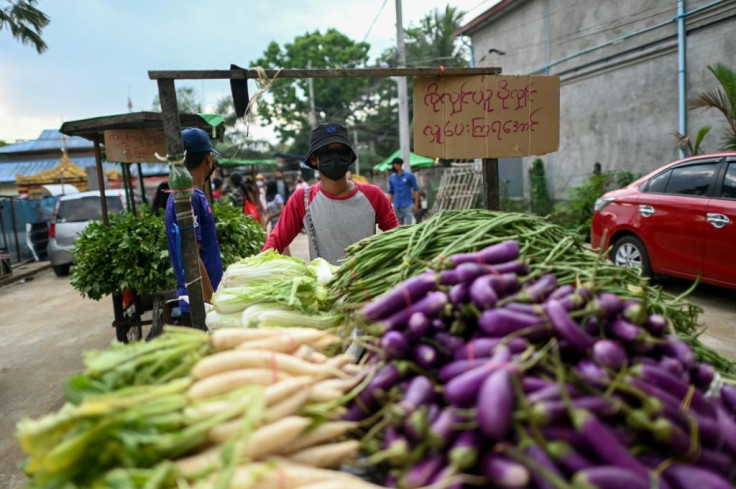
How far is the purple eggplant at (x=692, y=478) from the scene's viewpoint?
1121 millimetres

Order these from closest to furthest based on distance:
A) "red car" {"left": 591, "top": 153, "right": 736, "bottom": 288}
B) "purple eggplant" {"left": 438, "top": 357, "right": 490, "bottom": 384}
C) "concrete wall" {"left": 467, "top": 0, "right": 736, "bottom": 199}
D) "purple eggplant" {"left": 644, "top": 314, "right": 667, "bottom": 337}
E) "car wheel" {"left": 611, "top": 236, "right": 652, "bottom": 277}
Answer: "purple eggplant" {"left": 438, "top": 357, "right": 490, "bottom": 384}
"purple eggplant" {"left": 644, "top": 314, "right": 667, "bottom": 337}
"red car" {"left": 591, "top": 153, "right": 736, "bottom": 288}
"car wheel" {"left": 611, "top": 236, "right": 652, "bottom": 277}
"concrete wall" {"left": 467, "top": 0, "right": 736, "bottom": 199}

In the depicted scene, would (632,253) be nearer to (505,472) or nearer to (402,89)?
(505,472)

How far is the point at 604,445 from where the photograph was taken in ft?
3.72

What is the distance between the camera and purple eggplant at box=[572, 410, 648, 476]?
1.13 metres

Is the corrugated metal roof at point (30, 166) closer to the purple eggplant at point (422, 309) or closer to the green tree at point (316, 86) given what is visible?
the green tree at point (316, 86)

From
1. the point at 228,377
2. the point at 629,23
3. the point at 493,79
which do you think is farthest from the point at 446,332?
the point at 629,23

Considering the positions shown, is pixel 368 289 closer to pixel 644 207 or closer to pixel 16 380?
pixel 16 380

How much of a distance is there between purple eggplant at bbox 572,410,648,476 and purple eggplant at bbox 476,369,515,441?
158mm

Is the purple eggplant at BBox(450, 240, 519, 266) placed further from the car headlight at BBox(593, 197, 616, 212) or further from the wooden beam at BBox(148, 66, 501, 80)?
the car headlight at BBox(593, 197, 616, 212)

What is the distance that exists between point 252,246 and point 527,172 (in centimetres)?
1393

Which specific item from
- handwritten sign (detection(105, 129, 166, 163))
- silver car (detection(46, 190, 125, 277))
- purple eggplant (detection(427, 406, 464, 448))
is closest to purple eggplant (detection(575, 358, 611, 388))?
purple eggplant (detection(427, 406, 464, 448))

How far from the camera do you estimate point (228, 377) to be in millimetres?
1406

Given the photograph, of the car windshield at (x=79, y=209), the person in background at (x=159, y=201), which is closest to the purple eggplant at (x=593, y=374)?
the person in background at (x=159, y=201)

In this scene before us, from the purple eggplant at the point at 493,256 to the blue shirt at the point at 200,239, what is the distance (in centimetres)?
191
